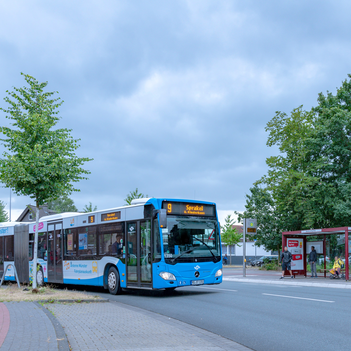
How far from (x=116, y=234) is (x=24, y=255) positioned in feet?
27.1

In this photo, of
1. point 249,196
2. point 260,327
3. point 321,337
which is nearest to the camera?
point 321,337

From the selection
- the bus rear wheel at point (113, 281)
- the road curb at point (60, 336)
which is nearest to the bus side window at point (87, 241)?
the bus rear wheel at point (113, 281)

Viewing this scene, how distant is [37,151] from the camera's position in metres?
14.7

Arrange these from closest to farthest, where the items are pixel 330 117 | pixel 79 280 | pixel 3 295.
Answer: pixel 3 295, pixel 79 280, pixel 330 117

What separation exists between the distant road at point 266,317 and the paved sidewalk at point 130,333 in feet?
1.59

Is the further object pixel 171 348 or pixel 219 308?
pixel 219 308

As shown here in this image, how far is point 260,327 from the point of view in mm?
8773

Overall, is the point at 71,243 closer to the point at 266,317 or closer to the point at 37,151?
the point at 37,151

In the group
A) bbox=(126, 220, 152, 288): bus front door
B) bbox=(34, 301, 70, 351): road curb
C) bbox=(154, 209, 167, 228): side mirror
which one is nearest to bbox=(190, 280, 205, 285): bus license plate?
bbox=(126, 220, 152, 288): bus front door

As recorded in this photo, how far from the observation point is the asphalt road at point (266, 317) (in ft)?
24.5

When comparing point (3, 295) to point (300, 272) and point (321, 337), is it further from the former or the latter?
point (300, 272)

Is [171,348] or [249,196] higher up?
→ [249,196]

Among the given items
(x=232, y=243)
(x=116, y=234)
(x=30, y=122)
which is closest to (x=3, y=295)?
(x=116, y=234)

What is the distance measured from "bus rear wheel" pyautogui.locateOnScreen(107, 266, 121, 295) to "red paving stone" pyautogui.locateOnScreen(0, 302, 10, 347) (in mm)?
4901
